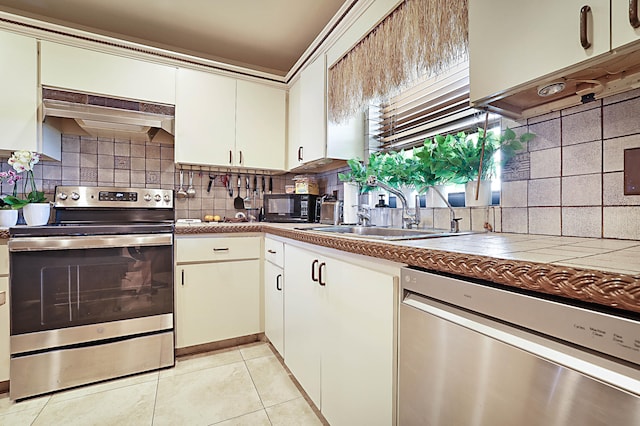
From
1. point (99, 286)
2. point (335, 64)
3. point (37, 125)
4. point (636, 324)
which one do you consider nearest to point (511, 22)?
point (636, 324)

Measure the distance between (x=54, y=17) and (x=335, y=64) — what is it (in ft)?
6.90

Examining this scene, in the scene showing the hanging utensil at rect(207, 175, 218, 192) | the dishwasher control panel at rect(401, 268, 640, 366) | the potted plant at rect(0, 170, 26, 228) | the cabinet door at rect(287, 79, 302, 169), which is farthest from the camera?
the hanging utensil at rect(207, 175, 218, 192)

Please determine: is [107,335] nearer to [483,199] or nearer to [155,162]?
[155,162]

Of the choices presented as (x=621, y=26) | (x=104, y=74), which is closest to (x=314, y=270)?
(x=621, y=26)

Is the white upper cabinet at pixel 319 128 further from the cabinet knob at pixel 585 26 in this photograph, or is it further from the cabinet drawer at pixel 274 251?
the cabinet knob at pixel 585 26

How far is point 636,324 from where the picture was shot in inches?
16.3

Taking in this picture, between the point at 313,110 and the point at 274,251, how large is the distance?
104cm

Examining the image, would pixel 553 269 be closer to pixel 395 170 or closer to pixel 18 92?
pixel 395 170

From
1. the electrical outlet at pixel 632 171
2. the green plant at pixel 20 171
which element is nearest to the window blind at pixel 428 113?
the electrical outlet at pixel 632 171

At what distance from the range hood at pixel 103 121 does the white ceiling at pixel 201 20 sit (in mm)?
735

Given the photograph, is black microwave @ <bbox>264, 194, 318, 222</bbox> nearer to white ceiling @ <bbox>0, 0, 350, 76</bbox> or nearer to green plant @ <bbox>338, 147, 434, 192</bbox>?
green plant @ <bbox>338, 147, 434, 192</bbox>

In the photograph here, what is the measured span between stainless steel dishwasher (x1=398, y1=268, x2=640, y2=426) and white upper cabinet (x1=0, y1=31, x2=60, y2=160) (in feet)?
7.79

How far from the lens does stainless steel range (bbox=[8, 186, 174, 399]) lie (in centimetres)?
159

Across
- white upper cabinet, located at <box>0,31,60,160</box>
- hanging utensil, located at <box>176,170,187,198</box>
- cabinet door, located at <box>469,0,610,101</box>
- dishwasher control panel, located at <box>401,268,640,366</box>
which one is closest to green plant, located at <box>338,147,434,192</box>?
cabinet door, located at <box>469,0,610,101</box>
